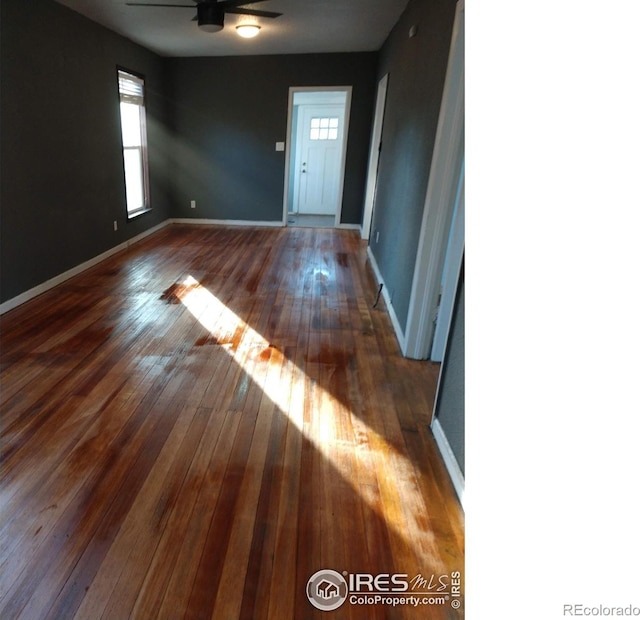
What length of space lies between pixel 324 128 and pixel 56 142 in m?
5.12

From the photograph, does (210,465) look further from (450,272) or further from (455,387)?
(450,272)

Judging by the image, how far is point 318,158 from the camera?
25.7 feet

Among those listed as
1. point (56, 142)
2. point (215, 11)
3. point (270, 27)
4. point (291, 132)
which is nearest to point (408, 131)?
point (215, 11)

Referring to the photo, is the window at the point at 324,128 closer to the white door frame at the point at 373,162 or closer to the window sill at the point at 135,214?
the white door frame at the point at 373,162

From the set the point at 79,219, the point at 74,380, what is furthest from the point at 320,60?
the point at 74,380

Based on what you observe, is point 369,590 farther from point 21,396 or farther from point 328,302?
point 328,302

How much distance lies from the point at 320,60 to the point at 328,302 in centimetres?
410

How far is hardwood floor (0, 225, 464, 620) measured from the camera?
1.27 m

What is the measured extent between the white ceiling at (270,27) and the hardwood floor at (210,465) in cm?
280

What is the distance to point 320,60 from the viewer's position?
571cm

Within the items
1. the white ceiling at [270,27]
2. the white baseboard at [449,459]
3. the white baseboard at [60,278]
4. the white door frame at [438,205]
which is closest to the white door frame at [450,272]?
the white door frame at [438,205]

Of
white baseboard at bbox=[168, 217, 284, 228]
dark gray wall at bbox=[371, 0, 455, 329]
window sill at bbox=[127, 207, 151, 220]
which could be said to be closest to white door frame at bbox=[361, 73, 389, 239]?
dark gray wall at bbox=[371, 0, 455, 329]

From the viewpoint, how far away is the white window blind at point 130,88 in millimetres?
4848
